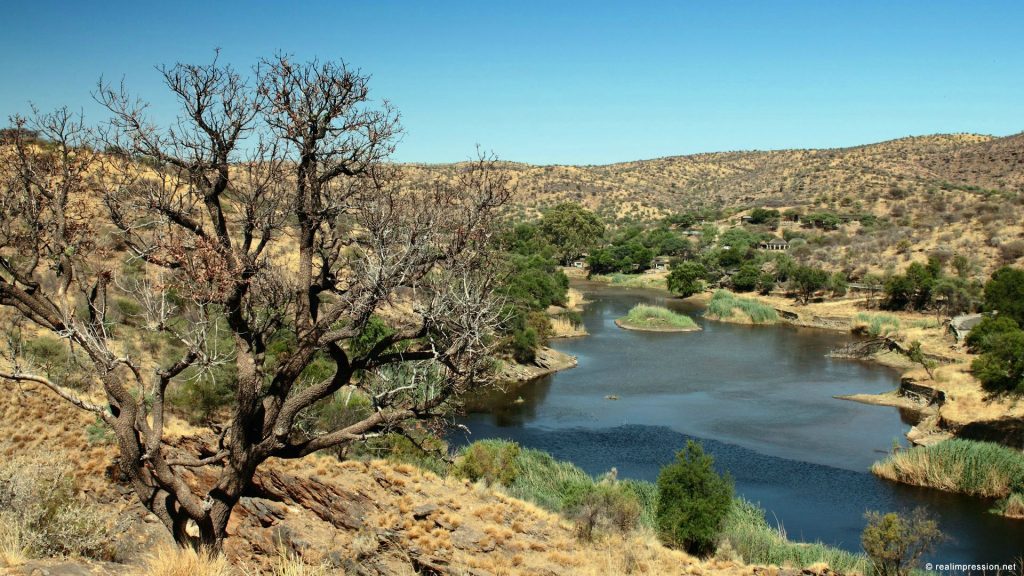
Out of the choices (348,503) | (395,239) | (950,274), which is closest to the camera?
(395,239)

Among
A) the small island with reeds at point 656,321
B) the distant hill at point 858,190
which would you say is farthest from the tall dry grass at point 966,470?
the distant hill at point 858,190

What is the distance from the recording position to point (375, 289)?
9953 mm

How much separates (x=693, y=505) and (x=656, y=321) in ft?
127

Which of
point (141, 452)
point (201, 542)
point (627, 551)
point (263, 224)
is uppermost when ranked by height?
point (263, 224)

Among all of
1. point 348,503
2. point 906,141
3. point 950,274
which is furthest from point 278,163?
point 906,141

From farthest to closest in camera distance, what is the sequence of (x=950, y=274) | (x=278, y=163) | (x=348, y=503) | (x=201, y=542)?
(x=950, y=274) < (x=348, y=503) < (x=278, y=163) < (x=201, y=542)

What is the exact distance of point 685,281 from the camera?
71.5 meters

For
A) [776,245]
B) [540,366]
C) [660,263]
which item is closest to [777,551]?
[540,366]

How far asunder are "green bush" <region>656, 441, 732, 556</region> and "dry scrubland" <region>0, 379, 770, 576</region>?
0.74 metres

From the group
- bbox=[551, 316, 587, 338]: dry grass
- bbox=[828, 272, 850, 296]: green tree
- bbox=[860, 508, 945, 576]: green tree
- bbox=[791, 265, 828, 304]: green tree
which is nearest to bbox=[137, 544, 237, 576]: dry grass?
bbox=[860, 508, 945, 576]: green tree

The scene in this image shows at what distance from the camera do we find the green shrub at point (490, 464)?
66.8 ft

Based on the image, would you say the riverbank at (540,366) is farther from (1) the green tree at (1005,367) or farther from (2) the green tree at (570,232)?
(2) the green tree at (570,232)

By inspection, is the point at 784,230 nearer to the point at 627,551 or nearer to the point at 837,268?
the point at 837,268

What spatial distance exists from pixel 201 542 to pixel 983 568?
18562 millimetres
